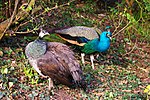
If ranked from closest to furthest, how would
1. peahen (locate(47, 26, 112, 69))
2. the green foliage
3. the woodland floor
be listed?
the woodland floor → the green foliage → peahen (locate(47, 26, 112, 69))

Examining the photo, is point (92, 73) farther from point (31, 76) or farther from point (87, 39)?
point (31, 76)

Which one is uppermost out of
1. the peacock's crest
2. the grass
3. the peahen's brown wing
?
the peacock's crest

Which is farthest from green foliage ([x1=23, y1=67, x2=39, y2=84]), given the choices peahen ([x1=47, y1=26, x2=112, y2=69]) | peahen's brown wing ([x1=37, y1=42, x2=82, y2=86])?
peahen ([x1=47, y1=26, x2=112, y2=69])

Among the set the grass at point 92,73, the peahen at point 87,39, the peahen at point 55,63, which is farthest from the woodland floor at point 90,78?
the peahen at point 87,39

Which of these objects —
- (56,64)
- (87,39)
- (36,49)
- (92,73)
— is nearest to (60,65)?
(56,64)

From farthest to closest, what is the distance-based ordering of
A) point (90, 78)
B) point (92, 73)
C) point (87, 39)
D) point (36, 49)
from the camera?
1. point (87, 39)
2. point (92, 73)
3. point (90, 78)
4. point (36, 49)

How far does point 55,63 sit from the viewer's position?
15.9ft

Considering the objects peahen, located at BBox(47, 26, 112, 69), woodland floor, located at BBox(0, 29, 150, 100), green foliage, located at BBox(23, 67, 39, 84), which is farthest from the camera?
peahen, located at BBox(47, 26, 112, 69)

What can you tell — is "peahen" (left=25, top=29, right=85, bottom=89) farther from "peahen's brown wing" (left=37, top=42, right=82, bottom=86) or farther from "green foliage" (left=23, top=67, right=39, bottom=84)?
"green foliage" (left=23, top=67, right=39, bottom=84)

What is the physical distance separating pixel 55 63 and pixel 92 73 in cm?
125

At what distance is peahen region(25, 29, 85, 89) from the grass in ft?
0.78

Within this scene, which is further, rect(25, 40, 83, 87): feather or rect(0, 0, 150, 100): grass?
rect(0, 0, 150, 100): grass

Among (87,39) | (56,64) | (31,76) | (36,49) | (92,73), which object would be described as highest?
(36,49)

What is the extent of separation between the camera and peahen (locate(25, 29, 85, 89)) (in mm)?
4789
